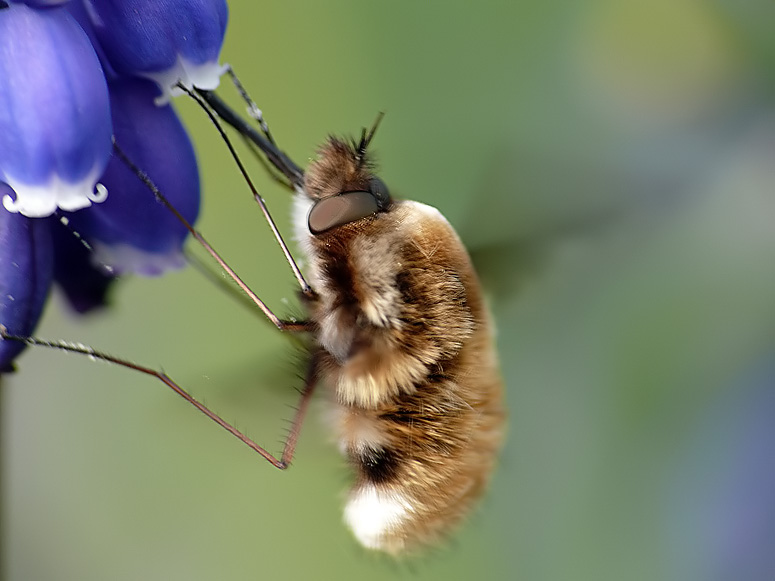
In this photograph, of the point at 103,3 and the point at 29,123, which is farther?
the point at 103,3

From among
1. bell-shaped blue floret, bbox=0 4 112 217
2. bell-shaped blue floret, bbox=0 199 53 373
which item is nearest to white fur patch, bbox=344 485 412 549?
bell-shaped blue floret, bbox=0 199 53 373

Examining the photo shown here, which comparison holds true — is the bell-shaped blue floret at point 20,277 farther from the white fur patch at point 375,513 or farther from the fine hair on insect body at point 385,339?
the white fur patch at point 375,513

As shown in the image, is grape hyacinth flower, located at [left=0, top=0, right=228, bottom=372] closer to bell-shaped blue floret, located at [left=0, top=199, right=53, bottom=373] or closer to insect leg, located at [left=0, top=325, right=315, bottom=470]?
bell-shaped blue floret, located at [left=0, top=199, right=53, bottom=373]

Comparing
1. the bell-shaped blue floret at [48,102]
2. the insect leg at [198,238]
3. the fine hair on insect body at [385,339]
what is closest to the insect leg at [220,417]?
the fine hair on insect body at [385,339]

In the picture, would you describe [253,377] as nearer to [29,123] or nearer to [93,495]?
[29,123]

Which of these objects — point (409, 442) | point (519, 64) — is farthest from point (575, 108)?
point (409, 442)

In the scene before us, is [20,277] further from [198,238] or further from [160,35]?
[160,35]

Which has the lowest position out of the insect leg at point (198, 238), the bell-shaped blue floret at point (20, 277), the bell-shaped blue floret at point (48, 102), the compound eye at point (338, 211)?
the bell-shaped blue floret at point (20, 277)
